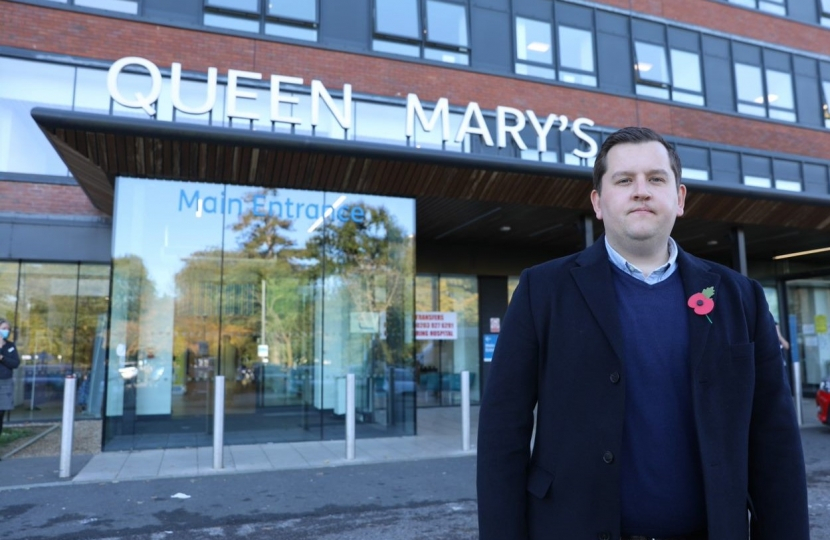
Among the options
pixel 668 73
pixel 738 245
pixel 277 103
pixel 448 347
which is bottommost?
pixel 448 347

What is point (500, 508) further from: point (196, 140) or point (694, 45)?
point (694, 45)

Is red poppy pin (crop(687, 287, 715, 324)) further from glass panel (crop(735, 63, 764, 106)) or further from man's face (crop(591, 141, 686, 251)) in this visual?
glass panel (crop(735, 63, 764, 106))

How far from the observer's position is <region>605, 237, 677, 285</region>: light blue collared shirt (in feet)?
6.98

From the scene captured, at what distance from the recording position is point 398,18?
14.6 meters

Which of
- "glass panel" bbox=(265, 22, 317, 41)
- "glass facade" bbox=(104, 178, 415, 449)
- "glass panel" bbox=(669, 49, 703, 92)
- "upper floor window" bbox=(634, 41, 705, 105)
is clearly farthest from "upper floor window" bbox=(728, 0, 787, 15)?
"glass facade" bbox=(104, 178, 415, 449)

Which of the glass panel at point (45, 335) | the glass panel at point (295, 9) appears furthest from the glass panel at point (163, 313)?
the glass panel at point (295, 9)

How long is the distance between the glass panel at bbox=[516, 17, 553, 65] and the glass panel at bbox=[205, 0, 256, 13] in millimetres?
6209

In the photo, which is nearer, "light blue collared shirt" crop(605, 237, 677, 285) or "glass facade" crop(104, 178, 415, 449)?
"light blue collared shirt" crop(605, 237, 677, 285)

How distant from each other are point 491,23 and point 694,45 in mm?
6291

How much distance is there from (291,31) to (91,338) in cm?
785

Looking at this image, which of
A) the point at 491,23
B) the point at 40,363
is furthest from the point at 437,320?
the point at 40,363

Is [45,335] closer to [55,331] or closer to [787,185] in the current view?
[55,331]

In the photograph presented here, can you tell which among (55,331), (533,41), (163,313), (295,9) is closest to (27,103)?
(55,331)

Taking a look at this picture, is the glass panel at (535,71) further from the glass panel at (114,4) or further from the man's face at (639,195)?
the man's face at (639,195)
